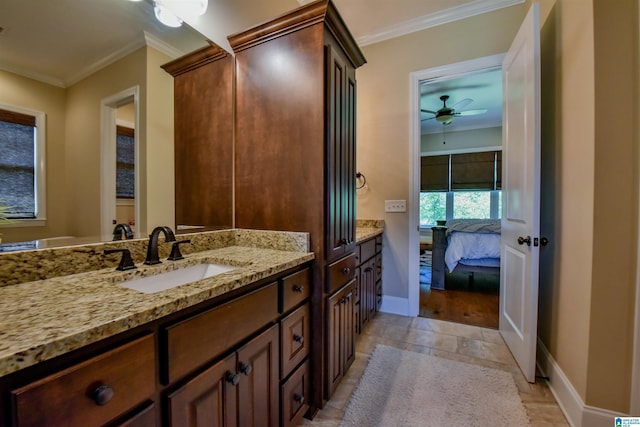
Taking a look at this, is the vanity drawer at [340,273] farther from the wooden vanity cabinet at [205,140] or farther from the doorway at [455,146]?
the doorway at [455,146]

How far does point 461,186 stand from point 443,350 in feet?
15.7

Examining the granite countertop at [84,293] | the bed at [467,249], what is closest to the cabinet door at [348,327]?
the granite countertop at [84,293]

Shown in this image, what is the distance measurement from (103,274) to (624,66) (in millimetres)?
2346

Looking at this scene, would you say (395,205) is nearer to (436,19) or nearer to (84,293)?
(436,19)

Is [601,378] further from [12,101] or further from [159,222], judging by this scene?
[12,101]

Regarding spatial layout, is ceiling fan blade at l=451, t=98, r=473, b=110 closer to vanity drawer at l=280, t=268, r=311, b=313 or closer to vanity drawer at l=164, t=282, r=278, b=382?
vanity drawer at l=280, t=268, r=311, b=313

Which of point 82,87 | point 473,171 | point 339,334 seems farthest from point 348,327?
point 473,171

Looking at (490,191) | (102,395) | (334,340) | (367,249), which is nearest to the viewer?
(102,395)

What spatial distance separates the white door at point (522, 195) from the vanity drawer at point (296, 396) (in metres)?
1.41

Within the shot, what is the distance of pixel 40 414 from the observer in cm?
46

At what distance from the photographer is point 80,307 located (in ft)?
2.10

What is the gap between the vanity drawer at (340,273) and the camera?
142 cm

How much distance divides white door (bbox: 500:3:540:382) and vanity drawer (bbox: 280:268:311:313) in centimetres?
139

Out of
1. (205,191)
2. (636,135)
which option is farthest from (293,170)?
(636,135)
